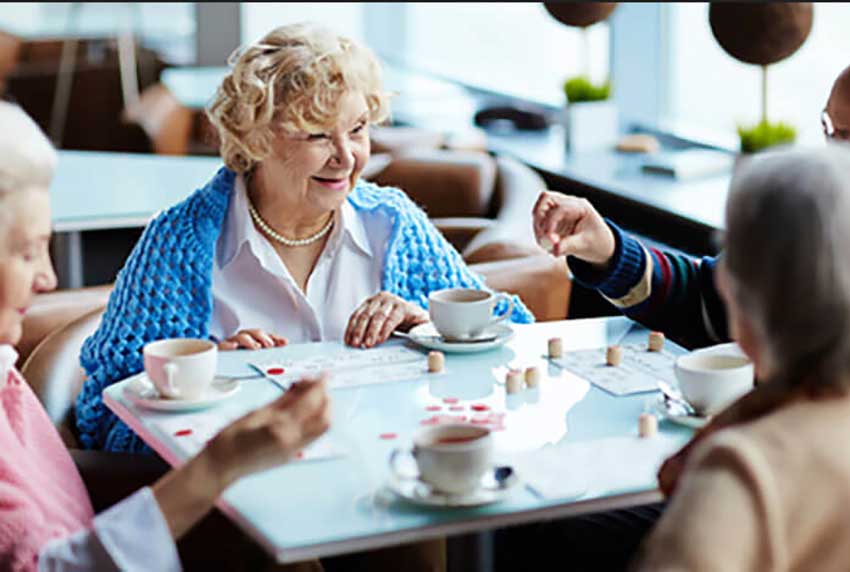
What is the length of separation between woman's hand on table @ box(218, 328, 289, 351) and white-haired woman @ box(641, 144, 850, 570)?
1.17 metres

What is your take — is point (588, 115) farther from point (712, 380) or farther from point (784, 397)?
point (784, 397)

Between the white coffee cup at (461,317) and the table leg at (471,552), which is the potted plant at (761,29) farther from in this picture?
the table leg at (471,552)

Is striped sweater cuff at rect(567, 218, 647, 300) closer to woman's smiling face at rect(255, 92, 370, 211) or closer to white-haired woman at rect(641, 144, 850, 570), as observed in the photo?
woman's smiling face at rect(255, 92, 370, 211)

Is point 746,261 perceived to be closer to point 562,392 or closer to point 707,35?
point 562,392

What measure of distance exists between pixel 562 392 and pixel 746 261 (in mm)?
809

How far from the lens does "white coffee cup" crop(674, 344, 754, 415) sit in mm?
1824

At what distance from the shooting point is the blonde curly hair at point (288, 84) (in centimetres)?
248

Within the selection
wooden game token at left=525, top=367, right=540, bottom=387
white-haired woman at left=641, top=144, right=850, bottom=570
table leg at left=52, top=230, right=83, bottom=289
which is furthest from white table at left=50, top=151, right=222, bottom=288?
white-haired woman at left=641, top=144, right=850, bottom=570

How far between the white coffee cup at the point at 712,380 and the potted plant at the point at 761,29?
155 cm

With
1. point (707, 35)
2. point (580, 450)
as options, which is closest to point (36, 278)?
point (580, 450)

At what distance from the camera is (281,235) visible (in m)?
2.54

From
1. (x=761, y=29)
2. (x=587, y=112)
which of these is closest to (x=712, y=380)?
(x=761, y=29)

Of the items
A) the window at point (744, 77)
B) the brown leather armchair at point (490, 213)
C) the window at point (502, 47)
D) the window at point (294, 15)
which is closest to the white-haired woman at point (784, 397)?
the brown leather armchair at point (490, 213)

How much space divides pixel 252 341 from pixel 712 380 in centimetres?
82
